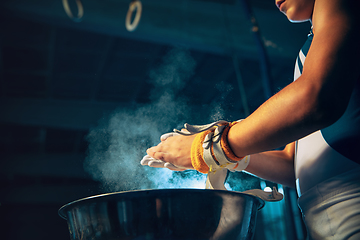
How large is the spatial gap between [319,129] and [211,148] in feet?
0.73

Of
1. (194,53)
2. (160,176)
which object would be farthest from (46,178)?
(160,176)

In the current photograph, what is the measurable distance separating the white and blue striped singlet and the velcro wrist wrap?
0.22 m

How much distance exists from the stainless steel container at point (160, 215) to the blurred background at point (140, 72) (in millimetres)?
670

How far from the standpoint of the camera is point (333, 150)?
2.23 ft

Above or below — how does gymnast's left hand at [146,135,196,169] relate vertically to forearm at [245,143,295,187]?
above

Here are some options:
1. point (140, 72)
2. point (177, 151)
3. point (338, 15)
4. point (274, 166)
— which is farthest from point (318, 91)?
point (140, 72)

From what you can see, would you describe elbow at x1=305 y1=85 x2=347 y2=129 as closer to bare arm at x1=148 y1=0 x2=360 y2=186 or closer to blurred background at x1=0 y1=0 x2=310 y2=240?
bare arm at x1=148 y1=0 x2=360 y2=186

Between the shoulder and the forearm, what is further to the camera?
the forearm

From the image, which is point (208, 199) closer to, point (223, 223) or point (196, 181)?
point (223, 223)

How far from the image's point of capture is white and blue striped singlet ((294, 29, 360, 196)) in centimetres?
64

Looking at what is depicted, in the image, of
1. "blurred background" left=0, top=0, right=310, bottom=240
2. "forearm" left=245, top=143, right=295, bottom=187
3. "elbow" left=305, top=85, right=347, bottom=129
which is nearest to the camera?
"elbow" left=305, top=85, right=347, bottom=129

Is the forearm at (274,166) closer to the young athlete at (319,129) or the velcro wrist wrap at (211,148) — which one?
the young athlete at (319,129)

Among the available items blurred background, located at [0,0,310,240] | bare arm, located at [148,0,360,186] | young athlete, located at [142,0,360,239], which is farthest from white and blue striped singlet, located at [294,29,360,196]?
blurred background, located at [0,0,310,240]

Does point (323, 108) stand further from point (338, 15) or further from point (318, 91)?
point (338, 15)
